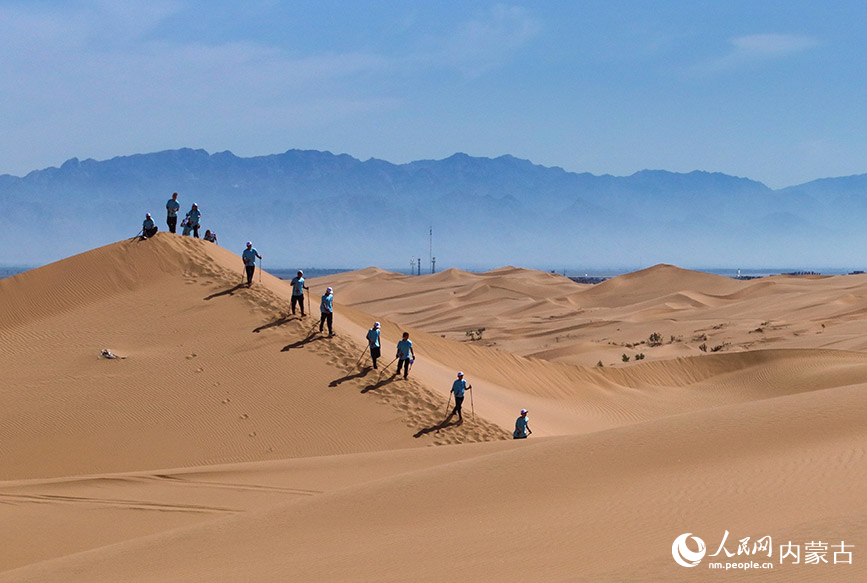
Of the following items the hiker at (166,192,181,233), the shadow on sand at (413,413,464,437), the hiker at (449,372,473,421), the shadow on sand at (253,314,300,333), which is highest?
the hiker at (166,192,181,233)

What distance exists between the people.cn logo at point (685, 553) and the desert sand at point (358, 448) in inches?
2.9

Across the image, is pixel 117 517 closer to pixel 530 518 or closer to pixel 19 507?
pixel 19 507

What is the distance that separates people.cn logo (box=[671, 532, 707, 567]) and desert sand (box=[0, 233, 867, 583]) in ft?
0.24

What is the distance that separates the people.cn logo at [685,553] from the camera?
721 cm

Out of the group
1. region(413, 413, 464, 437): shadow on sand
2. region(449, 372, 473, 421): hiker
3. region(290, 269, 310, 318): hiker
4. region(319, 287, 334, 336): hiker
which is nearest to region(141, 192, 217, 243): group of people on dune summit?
region(290, 269, 310, 318): hiker

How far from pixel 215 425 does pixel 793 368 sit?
1947cm

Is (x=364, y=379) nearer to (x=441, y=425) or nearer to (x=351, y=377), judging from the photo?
(x=351, y=377)

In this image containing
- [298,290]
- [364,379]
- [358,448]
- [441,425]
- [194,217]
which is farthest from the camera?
[194,217]

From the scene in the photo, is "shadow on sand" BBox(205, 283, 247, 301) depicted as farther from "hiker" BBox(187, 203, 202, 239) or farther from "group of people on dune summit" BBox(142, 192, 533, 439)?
"hiker" BBox(187, 203, 202, 239)

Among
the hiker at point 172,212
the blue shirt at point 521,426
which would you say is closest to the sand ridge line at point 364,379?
the blue shirt at point 521,426

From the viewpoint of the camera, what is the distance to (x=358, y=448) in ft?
59.1

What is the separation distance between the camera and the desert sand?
339 inches

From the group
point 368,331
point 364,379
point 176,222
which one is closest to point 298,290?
point 368,331

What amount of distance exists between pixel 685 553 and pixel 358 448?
1117 cm
